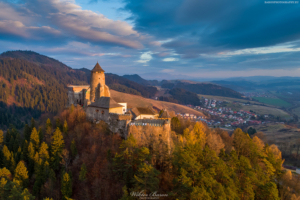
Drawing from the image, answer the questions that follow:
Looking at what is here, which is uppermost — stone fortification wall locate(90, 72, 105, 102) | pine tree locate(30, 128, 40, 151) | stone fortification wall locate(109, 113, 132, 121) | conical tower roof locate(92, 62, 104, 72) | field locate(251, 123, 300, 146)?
conical tower roof locate(92, 62, 104, 72)

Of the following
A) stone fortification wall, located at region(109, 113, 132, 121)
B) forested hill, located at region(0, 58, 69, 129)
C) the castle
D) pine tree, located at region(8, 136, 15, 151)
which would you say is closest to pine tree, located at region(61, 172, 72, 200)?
the castle

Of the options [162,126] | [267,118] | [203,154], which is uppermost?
[162,126]

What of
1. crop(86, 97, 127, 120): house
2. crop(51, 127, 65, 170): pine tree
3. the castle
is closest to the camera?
the castle

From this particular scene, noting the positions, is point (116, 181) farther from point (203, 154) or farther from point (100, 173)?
point (203, 154)

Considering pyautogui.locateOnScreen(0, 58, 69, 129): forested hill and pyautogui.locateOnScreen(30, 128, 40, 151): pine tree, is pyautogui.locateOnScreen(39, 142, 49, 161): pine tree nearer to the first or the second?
pyautogui.locateOnScreen(30, 128, 40, 151): pine tree

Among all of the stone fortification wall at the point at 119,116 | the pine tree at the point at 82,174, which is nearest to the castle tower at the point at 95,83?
the stone fortification wall at the point at 119,116

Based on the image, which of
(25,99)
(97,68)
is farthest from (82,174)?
(25,99)

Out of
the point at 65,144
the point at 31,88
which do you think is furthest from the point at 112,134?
the point at 31,88

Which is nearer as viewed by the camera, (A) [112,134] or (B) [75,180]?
(B) [75,180]
